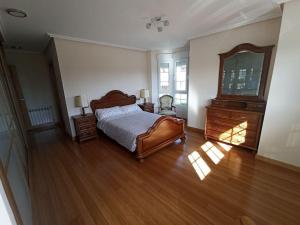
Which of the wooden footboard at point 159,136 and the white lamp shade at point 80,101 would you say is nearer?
the wooden footboard at point 159,136

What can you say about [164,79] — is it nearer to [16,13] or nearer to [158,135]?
[158,135]

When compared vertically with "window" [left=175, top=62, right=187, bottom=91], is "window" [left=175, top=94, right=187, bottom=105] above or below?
below

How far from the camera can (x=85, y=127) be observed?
135 inches

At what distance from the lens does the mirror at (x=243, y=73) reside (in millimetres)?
2703

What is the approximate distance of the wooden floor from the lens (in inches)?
62.0

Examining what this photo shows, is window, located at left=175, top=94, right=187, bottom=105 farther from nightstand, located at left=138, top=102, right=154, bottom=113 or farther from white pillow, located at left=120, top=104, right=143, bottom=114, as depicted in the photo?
white pillow, located at left=120, top=104, right=143, bottom=114

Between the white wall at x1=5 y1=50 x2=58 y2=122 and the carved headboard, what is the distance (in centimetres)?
210

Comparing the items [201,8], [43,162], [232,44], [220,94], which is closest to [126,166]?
[43,162]

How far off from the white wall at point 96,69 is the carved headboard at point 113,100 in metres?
0.13

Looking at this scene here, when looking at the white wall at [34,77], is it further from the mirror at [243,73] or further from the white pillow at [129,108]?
the mirror at [243,73]

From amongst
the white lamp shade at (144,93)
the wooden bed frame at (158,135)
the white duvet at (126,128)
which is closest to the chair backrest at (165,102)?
the white lamp shade at (144,93)

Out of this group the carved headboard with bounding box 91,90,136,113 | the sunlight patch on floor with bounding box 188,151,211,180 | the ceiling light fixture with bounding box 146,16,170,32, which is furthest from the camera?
the carved headboard with bounding box 91,90,136,113

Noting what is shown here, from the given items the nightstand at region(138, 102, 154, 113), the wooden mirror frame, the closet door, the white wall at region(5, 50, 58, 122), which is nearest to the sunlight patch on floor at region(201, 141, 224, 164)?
the wooden mirror frame

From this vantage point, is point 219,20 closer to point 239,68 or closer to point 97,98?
point 239,68
